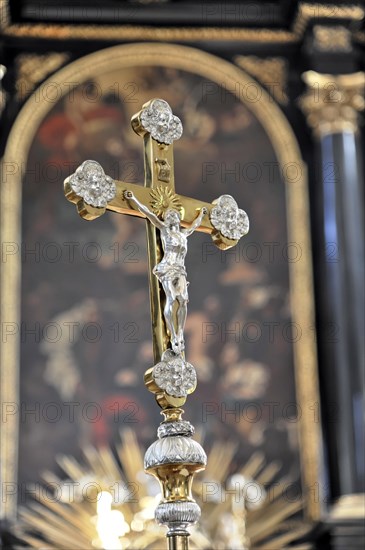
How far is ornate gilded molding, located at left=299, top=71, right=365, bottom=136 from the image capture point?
8727 mm

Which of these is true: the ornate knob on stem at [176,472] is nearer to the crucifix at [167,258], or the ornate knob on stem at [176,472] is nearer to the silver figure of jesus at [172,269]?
the crucifix at [167,258]

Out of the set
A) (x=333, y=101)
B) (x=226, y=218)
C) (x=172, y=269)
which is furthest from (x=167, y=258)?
(x=333, y=101)

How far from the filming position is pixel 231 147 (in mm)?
8969

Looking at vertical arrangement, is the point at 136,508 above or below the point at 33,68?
below

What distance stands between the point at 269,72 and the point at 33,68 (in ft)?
6.20

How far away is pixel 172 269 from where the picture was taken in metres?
3.97

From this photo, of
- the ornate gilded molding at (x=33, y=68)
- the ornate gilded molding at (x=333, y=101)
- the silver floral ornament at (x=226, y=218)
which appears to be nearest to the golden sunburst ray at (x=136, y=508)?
the ornate gilded molding at (x=333, y=101)

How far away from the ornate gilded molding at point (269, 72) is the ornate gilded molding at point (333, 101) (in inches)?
11.7

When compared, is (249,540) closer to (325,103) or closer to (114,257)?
(114,257)

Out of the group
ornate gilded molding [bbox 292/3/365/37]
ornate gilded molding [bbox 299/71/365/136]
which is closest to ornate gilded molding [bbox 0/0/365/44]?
ornate gilded molding [bbox 292/3/365/37]

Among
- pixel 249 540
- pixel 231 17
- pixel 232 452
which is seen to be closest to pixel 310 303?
pixel 232 452

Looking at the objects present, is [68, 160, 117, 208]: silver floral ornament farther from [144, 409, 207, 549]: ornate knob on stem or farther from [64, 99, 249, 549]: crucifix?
[144, 409, 207, 549]: ornate knob on stem

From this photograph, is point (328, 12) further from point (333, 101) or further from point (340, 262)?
point (340, 262)

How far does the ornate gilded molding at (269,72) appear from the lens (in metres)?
9.06
